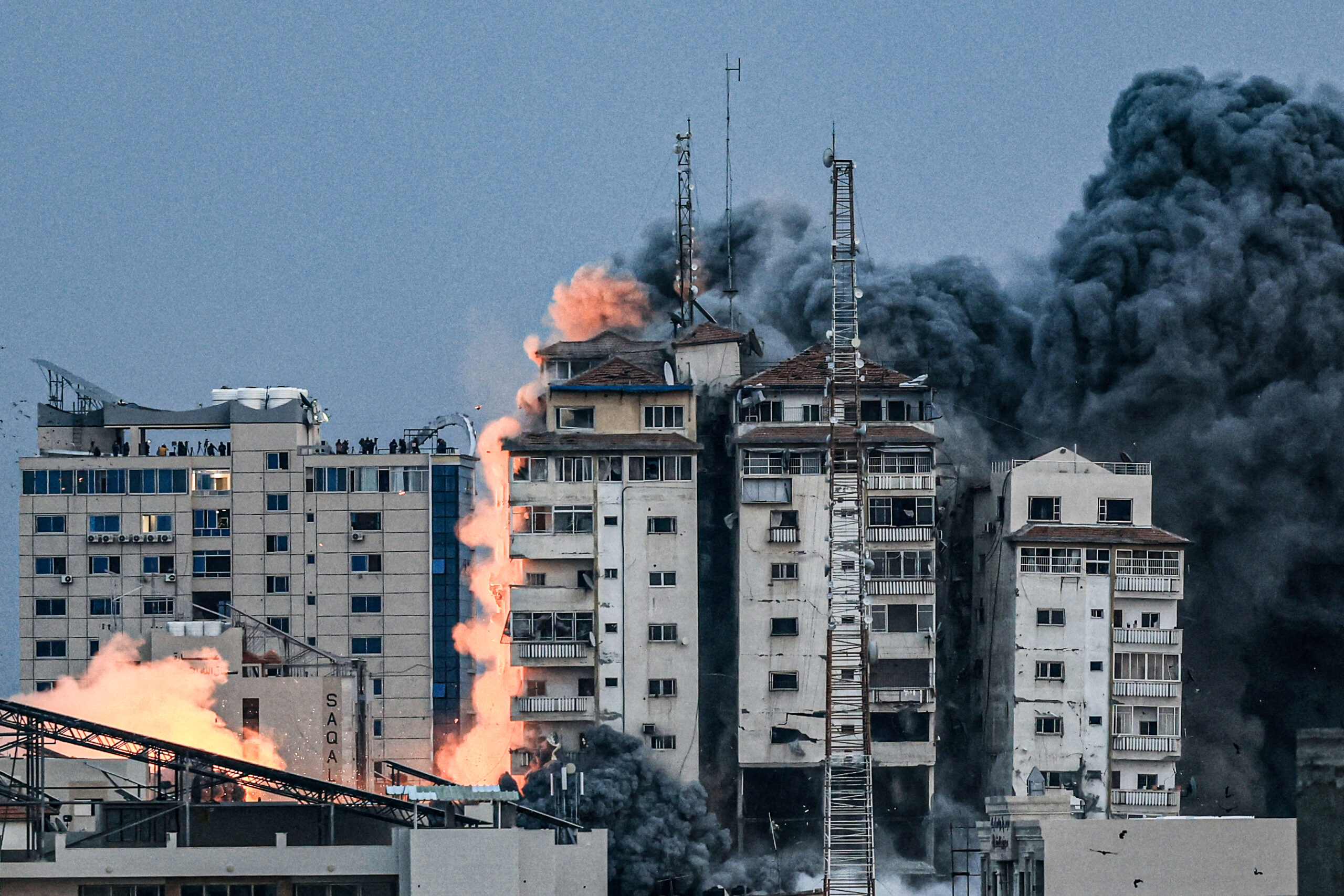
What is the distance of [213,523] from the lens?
134250 mm

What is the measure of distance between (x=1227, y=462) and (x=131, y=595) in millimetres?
44381

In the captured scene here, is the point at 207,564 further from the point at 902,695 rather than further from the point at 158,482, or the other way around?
the point at 902,695

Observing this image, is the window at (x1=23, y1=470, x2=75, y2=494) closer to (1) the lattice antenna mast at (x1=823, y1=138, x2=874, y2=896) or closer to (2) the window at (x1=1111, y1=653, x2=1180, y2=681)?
(1) the lattice antenna mast at (x1=823, y1=138, x2=874, y2=896)

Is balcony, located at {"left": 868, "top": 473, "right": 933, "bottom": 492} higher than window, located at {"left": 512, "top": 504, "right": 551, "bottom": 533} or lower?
higher

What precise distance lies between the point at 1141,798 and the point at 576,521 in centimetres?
2363

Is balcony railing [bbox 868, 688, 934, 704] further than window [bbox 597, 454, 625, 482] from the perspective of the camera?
No

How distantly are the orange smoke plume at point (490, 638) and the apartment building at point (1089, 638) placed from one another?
19009 millimetres

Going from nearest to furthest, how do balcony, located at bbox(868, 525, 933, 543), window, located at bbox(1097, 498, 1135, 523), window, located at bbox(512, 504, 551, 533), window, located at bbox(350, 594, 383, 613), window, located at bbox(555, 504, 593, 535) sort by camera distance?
balcony, located at bbox(868, 525, 933, 543), window, located at bbox(1097, 498, 1135, 523), window, located at bbox(555, 504, 593, 535), window, located at bbox(512, 504, 551, 533), window, located at bbox(350, 594, 383, 613)

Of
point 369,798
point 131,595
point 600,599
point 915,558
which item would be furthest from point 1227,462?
point 369,798

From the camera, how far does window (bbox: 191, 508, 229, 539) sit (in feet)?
440

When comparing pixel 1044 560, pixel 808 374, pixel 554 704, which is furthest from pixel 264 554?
pixel 1044 560

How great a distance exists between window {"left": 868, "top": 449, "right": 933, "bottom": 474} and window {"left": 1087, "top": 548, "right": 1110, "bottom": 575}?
687 cm

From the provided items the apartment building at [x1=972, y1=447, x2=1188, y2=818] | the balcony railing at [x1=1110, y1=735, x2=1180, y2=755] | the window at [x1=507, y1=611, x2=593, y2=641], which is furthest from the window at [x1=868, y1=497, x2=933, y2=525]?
the window at [x1=507, y1=611, x2=593, y2=641]

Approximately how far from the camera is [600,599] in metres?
127
